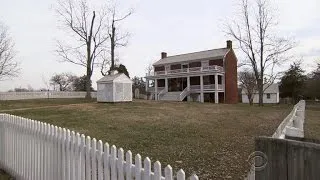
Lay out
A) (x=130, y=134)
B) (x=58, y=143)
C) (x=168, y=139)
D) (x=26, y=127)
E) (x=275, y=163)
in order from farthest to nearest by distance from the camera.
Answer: (x=130, y=134) → (x=168, y=139) → (x=26, y=127) → (x=58, y=143) → (x=275, y=163)

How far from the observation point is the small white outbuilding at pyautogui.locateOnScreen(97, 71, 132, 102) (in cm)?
3023

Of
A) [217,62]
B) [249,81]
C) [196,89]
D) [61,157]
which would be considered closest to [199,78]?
[196,89]

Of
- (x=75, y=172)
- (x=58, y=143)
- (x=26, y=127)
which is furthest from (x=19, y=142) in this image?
(x=75, y=172)

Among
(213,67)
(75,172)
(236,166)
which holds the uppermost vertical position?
(213,67)

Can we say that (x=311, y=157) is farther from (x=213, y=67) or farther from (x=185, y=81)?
(x=185, y=81)

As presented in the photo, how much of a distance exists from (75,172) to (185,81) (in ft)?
165

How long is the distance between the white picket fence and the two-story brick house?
41.8 m

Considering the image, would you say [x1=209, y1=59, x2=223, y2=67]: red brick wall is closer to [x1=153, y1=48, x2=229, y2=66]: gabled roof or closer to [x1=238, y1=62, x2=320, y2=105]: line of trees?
[x1=153, y1=48, x2=229, y2=66]: gabled roof

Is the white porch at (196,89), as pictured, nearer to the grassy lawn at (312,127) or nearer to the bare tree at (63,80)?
→ the grassy lawn at (312,127)

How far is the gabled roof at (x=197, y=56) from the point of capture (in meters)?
52.6

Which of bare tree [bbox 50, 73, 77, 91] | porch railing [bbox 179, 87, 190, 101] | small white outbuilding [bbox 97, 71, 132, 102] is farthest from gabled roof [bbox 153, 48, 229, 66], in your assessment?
bare tree [bbox 50, 73, 77, 91]

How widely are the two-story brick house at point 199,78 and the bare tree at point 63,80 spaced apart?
43.2 meters

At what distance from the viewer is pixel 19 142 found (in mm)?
7438

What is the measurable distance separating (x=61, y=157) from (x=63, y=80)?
95.0 m
